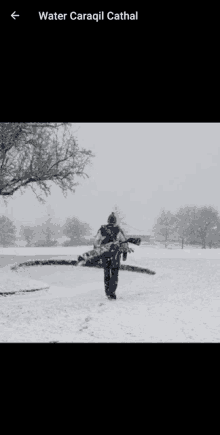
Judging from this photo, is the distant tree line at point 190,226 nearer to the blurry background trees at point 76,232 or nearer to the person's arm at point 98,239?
the blurry background trees at point 76,232

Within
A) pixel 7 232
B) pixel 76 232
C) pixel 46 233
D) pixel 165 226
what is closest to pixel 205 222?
pixel 165 226

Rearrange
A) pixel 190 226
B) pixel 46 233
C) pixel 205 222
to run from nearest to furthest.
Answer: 1. pixel 205 222
2. pixel 190 226
3. pixel 46 233

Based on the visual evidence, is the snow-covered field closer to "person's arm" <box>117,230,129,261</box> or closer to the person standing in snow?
the person standing in snow

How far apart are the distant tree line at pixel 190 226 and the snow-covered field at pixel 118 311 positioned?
46.5m

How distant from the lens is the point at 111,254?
10.7m

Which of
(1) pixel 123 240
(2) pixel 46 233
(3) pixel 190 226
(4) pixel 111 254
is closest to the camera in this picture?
(4) pixel 111 254

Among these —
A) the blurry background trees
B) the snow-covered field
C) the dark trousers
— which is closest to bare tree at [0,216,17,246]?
the blurry background trees

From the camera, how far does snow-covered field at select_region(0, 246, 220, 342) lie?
641 centimetres

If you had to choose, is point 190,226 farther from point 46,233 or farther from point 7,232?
point 7,232

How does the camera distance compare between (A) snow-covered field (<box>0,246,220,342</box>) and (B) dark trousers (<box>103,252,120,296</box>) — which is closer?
(A) snow-covered field (<box>0,246,220,342</box>)

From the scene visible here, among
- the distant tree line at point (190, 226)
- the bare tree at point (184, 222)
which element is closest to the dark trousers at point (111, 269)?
the distant tree line at point (190, 226)

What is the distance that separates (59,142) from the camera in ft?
52.5

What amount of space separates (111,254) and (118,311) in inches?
79.3

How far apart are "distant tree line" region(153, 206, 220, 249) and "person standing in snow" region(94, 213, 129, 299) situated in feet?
165
